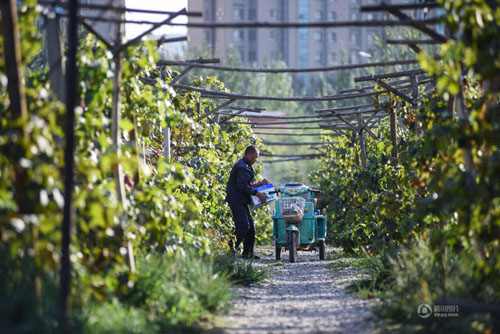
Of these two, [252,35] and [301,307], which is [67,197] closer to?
Answer: [301,307]

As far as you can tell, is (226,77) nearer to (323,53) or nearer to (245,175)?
(323,53)

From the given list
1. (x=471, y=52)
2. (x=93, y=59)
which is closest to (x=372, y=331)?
(x=471, y=52)

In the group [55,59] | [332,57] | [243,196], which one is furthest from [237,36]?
[55,59]

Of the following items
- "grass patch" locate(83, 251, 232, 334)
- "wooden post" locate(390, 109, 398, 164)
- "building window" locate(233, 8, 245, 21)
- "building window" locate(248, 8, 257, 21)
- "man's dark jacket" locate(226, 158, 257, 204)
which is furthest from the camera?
"building window" locate(248, 8, 257, 21)

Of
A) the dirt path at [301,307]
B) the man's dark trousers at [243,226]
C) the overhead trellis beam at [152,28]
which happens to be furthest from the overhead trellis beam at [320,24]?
the man's dark trousers at [243,226]

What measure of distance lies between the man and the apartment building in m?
59.7

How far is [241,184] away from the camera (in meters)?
11.8

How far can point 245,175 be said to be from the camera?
1188 cm

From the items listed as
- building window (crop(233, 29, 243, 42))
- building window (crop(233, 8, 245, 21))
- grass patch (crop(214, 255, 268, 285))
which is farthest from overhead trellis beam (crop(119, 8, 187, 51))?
building window (crop(233, 29, 243, 42))

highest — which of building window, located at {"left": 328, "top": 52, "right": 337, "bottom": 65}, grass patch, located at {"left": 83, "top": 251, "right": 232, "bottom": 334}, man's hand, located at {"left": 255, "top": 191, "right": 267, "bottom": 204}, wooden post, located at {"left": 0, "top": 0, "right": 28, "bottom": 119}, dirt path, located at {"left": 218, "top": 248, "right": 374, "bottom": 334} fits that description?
building window, located at {"left": 328, "top": 52, "right": 337, "bottom": 65}

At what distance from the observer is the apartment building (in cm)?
7262

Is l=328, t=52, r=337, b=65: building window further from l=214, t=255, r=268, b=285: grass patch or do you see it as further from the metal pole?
the metal pole

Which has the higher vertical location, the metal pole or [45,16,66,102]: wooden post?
[45,16,66,102]: wooden post

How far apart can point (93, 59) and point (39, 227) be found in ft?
7.31
